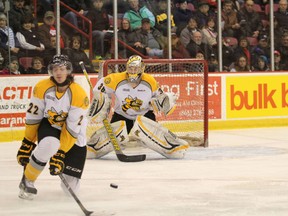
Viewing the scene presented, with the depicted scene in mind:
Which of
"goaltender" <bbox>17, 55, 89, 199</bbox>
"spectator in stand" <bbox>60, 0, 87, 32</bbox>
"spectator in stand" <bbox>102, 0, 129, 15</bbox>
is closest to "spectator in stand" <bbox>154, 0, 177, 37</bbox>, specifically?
"spectator in stand" <bbox>102, 0, 129, 15</bbox>

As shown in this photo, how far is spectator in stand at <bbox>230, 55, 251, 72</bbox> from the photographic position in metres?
11.2

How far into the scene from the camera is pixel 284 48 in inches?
459

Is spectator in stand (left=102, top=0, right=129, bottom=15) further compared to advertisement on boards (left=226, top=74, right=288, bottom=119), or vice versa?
advertisement on boards (left=226, top=74, right=288, bottom=119)

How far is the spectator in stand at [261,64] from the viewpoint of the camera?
446 inches

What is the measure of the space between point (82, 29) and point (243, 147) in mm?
2638

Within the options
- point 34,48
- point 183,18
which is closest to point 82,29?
point 34,48

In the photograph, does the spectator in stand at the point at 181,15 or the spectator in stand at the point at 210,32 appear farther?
the spectator in stand at the point at 210,32

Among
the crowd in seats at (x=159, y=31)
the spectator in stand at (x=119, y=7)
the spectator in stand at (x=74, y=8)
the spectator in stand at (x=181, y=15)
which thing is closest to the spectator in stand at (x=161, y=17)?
the crowd in seats at (x=159, y=31)

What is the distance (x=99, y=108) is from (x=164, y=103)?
581mm

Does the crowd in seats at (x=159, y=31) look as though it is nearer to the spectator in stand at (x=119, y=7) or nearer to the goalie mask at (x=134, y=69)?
the spectator in stand at (x=119, y=7)

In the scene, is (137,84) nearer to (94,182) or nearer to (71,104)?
(94,182)

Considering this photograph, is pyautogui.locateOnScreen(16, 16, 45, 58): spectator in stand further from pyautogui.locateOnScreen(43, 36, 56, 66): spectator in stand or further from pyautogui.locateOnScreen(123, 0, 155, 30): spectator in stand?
pyautogui.locateOnScreen(123, 0, 155, 30): spectator in stand

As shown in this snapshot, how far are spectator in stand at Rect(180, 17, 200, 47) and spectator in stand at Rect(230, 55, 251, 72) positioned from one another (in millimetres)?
687

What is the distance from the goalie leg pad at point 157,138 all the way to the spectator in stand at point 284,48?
168 inches
